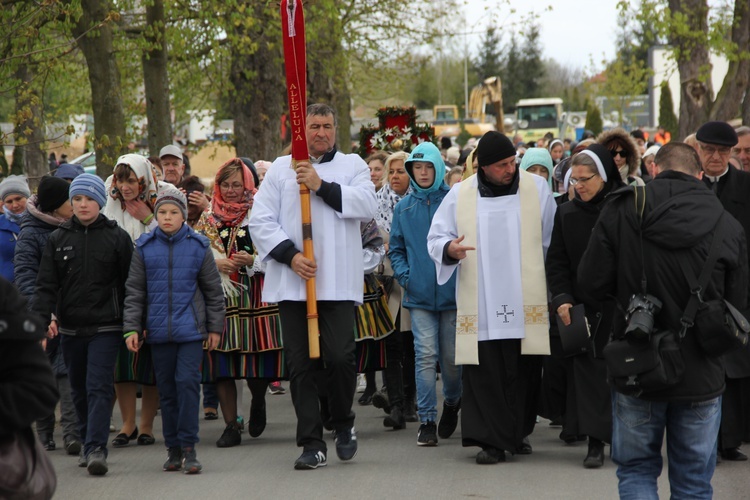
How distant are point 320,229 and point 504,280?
1244mm

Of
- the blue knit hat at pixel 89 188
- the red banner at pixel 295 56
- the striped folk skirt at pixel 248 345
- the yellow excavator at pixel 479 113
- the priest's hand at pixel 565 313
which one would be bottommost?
the striped folk skirt at pixel 248 345

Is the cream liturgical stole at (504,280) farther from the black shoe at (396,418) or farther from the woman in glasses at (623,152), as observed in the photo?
the black shoe at (396,418)

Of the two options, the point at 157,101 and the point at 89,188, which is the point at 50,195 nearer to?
the point at 89,188

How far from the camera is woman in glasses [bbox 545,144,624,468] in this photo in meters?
7.56

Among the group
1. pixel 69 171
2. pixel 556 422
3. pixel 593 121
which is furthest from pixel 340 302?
pixel 593 121

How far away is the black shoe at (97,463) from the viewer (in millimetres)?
7527

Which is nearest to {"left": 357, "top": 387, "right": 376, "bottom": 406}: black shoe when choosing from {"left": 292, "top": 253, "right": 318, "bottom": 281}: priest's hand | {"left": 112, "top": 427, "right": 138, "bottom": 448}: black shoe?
{"left": 112, "top": 427, "right": 138, "bottom": 448}: black shoe

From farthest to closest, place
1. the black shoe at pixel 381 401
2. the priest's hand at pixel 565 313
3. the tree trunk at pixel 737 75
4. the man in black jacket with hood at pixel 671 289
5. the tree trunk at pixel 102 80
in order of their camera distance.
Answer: the tree trunk at pixel 737 75 < the tree trunk at pixel 102 80 < the black shoe at pixel 381 401 < the priest's hand at pixel 565 313 < the man in black jacket with hood at pixel 671 289

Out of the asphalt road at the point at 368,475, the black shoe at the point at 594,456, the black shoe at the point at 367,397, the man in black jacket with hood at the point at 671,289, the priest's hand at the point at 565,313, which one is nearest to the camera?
the man in black jacket with hood at the point at 671,289

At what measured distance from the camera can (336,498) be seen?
684 centimetres

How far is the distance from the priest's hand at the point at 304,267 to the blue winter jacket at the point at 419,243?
1268 mm

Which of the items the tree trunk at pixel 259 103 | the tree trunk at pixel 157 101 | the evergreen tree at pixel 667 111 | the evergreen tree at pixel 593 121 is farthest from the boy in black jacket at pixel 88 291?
the evergreen tree at pixel 667 111

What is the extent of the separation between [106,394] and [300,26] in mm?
2627

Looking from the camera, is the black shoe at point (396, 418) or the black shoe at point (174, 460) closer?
the black shoe at point (174, 460)
